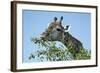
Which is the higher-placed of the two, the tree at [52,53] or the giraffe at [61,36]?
the giraffe at [61,36]

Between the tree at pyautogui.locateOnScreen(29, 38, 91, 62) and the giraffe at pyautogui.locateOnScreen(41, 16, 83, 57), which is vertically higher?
the giraffe at pyautogui.locateOnScreen(41, 16, 83, 57)

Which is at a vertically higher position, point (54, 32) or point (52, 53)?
point (54, 32)

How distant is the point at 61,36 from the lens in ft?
6.18

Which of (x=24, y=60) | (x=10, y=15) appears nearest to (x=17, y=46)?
(x=24, y=60)

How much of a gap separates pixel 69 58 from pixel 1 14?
0.67m

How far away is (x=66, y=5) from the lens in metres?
1.88

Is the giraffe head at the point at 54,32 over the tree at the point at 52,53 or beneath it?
over

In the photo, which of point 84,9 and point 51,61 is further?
point 84,9

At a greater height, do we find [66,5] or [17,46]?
[66,5]

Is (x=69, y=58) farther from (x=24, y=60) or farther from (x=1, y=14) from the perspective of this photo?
(x=1, y=14)

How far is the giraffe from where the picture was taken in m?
1.84

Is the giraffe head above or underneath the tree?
above

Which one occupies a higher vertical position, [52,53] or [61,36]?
[61,36]

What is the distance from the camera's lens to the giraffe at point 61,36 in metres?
1.84
